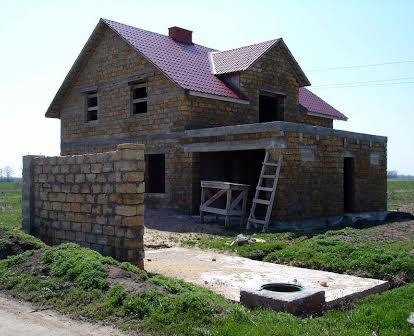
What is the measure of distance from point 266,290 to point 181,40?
17227 millimetres

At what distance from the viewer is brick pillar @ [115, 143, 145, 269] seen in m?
8.27

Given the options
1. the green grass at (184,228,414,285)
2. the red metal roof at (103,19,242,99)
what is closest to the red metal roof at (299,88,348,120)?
the red metal roof at (103,19,242,99)

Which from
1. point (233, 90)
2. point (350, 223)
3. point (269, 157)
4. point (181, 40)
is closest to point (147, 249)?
point (269, 157)

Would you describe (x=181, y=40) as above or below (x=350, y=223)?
above

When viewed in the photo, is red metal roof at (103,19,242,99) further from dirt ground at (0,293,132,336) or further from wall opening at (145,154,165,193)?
dirt ground at (0,293,132,336)

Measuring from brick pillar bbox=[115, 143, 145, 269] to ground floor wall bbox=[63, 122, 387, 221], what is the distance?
6.40m

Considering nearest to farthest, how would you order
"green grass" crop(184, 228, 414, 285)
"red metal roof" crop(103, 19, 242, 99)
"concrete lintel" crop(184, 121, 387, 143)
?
"green grass" crop(184, 228, 414, 285) < "concrete lintel" crop(184, 121, 387, 143) < "red metal roof" crop(103, 19, 242, 99)

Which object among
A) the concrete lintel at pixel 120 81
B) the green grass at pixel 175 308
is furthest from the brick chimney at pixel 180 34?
the green grass at pixel 175 308

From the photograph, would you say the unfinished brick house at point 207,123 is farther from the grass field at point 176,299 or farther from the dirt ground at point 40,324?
the dirt ground at point 40,324

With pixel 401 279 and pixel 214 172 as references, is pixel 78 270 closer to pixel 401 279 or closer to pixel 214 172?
pixel 401 279

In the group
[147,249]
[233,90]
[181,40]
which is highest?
[181,40]

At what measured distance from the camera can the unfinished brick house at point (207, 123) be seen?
14.9m

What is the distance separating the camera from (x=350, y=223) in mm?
15477

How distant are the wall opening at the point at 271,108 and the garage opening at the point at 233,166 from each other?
2899 millimetres
